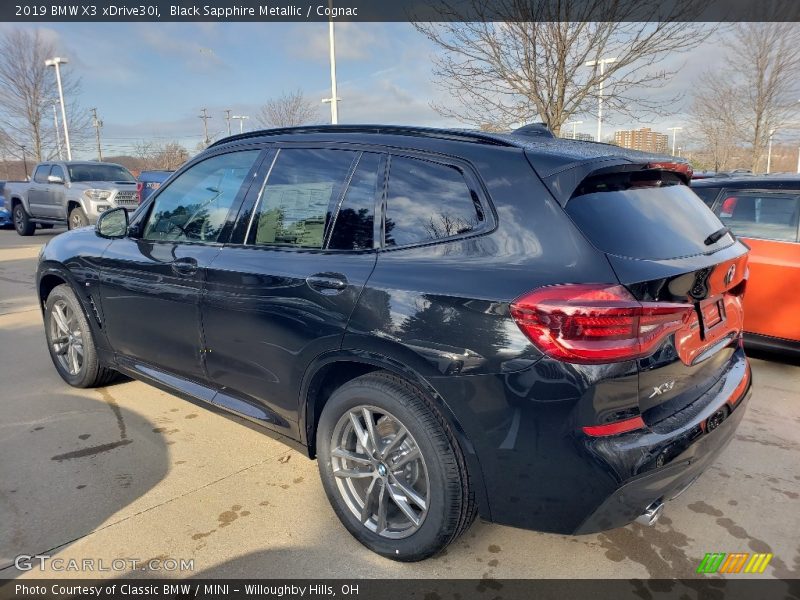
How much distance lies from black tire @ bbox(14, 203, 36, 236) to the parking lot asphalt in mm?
14710

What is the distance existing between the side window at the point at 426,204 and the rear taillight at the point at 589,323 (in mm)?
461

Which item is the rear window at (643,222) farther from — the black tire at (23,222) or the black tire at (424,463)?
→ the black tire at (23,222)

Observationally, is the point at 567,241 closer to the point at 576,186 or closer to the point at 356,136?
the point at 576,186

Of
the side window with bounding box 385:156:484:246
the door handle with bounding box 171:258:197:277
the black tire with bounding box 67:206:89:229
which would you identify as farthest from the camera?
the black tire with bounding box 67:206:89:229

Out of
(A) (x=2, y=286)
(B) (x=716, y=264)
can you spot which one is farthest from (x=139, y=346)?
(A) (x=2, y=286)

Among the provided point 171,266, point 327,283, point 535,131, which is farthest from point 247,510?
point 535,131

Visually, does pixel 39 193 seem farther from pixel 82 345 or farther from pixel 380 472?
pixel 380 472

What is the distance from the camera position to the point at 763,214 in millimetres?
4648

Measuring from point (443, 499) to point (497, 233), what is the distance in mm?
1043

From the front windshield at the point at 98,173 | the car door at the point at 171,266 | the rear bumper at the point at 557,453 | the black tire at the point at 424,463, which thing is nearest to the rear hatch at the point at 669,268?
the rear bumper at the point at 557,453

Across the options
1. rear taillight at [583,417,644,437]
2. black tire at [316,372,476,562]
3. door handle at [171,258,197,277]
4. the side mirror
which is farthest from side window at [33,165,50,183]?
rear taillight at [583,417,644,437]

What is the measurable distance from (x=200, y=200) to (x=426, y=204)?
1.61 meters

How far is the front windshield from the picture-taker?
14.0 meters

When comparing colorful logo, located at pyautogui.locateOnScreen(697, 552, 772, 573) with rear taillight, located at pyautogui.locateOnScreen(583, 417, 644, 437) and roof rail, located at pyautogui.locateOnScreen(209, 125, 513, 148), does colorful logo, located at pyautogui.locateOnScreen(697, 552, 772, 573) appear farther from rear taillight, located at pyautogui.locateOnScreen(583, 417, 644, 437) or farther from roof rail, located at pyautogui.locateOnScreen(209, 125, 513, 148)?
roof rail, located at pyautogui.locateOnScreen(209, 125, 513, 148)
